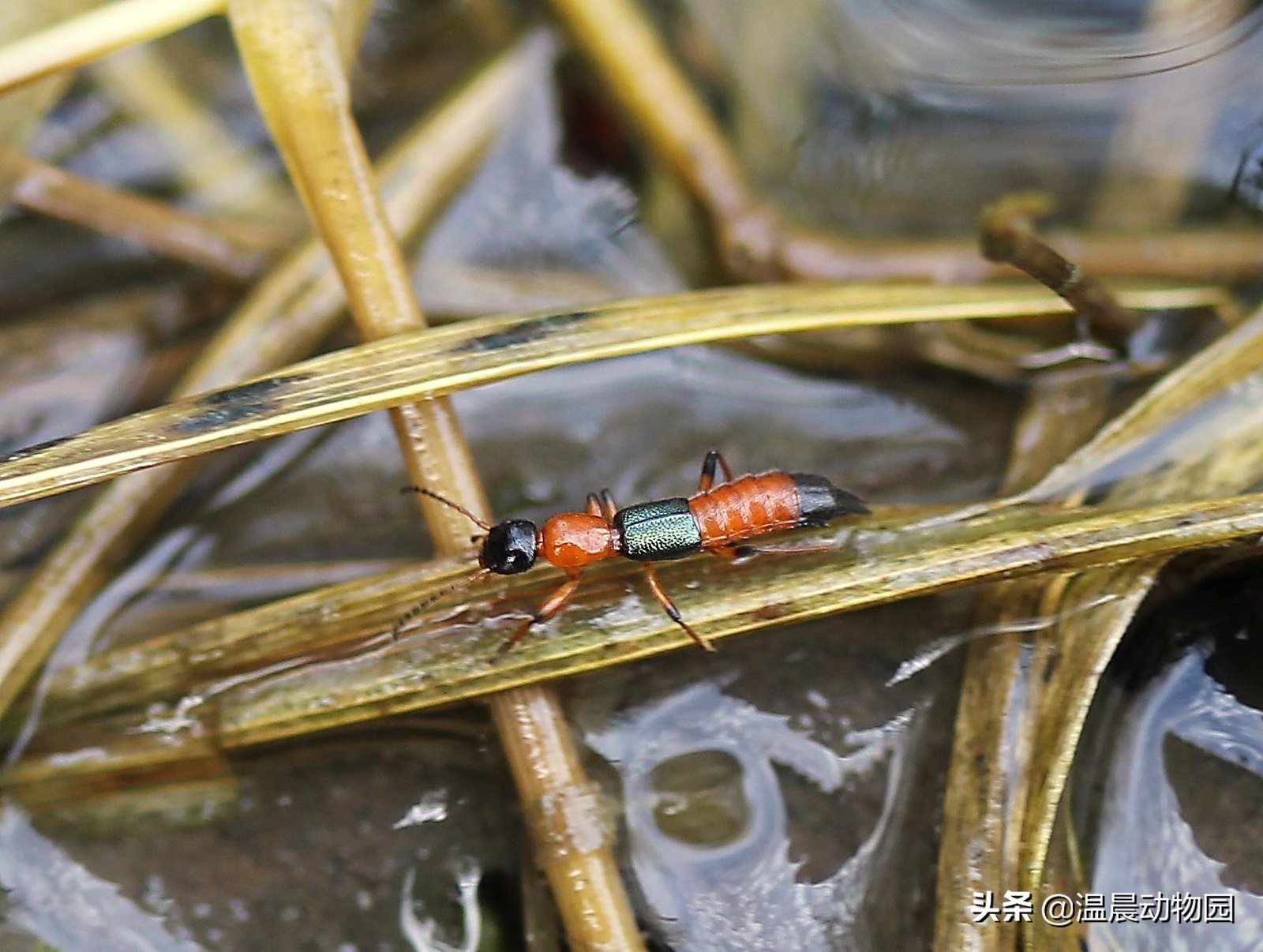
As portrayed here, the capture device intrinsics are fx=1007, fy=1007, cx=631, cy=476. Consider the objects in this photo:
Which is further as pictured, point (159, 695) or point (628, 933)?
point (159, 695)

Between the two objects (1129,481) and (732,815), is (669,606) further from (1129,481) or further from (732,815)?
(1129,481)

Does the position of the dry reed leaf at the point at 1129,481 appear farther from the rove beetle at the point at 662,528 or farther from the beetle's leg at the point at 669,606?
the beetle's leg at the point at 669,606

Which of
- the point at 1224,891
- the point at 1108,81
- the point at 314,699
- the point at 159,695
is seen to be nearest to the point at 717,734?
the point at 314,699

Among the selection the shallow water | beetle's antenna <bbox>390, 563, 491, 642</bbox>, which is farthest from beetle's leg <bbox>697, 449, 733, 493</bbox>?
beetle's antenna <bbox>390, 563, 491, 642</bbox>

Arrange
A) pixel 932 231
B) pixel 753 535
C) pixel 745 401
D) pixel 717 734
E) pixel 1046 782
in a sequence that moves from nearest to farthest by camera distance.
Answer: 1. pixel 1046 782
2. pixel 717 734
3. pixel 753 535
4. pixel 745 401
5. pixel 932 231

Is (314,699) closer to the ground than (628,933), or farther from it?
farther from it

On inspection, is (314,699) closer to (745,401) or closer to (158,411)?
(158,411)
